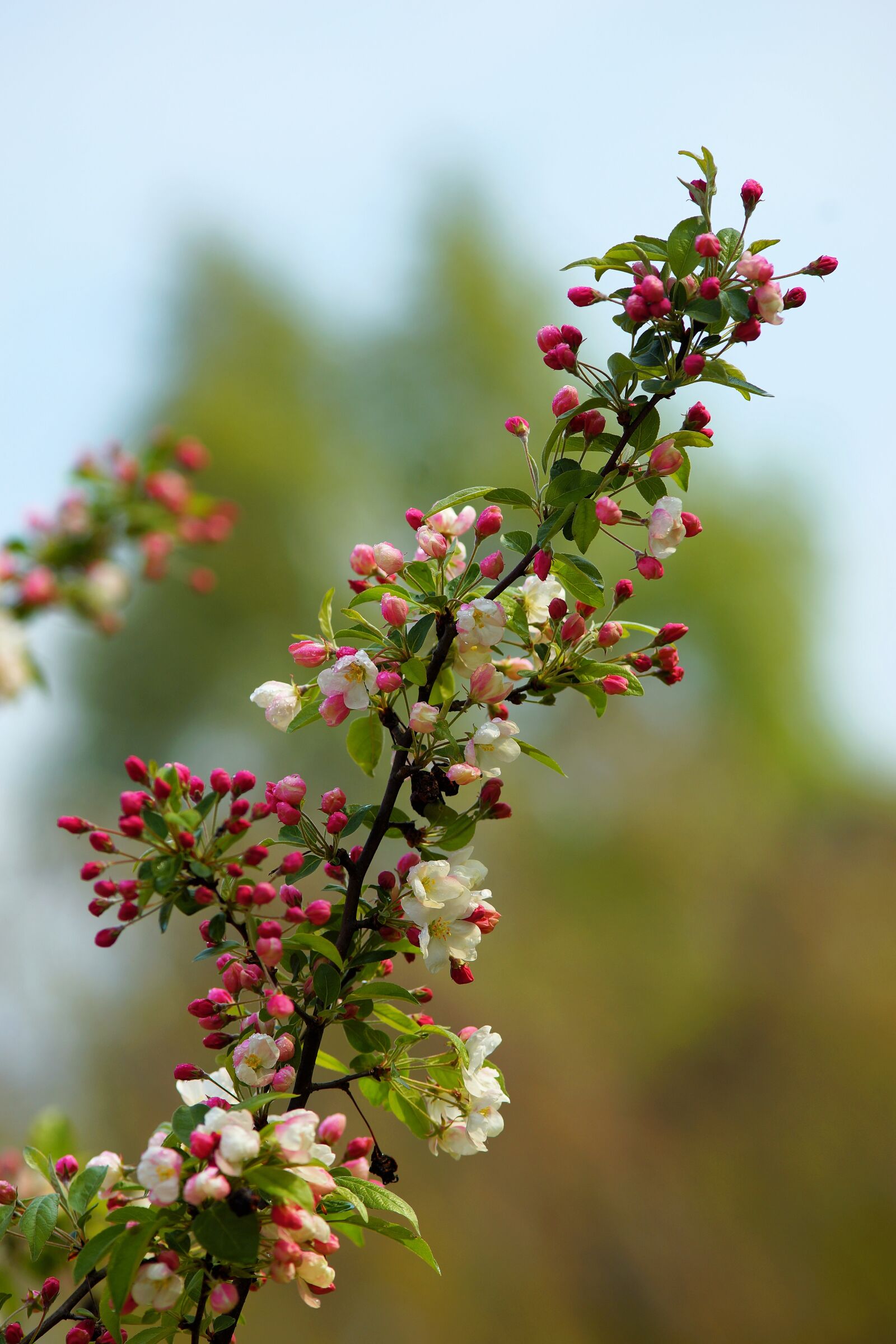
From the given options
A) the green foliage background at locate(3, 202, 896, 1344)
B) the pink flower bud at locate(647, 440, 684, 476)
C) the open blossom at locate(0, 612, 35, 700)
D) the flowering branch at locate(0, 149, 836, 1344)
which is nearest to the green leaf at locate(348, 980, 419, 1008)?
the flowering branch at locate(0, 149, 836, 1344)

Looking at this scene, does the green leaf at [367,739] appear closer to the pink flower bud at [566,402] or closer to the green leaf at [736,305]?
the pink flower bud at [566,402]

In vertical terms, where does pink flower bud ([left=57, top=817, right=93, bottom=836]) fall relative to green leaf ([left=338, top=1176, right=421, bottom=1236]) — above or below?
above

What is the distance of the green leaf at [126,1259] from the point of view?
57 centimetres

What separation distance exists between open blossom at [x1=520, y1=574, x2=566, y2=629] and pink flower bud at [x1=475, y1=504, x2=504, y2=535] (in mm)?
58

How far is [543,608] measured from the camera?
2.53 ft

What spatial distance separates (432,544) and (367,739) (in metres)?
0.16

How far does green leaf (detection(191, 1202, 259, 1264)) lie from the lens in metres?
0.54

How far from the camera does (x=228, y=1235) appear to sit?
55cm

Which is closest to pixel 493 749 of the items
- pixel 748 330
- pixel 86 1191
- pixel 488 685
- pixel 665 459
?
pixel 488 685

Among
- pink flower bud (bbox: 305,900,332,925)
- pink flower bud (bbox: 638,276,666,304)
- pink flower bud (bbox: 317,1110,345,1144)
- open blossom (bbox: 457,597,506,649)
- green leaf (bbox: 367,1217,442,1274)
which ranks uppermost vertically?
pink flower bud (bbox: 638,276,666,304)

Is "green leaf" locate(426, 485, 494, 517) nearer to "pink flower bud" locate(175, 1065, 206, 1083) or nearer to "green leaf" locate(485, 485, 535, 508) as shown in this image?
"green leaf" locate(485, 485, 535, 508)

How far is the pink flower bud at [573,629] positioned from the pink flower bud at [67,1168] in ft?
1.84

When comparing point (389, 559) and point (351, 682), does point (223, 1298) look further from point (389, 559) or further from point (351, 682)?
point (389, 559)

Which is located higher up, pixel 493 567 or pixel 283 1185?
pixel 493 567
